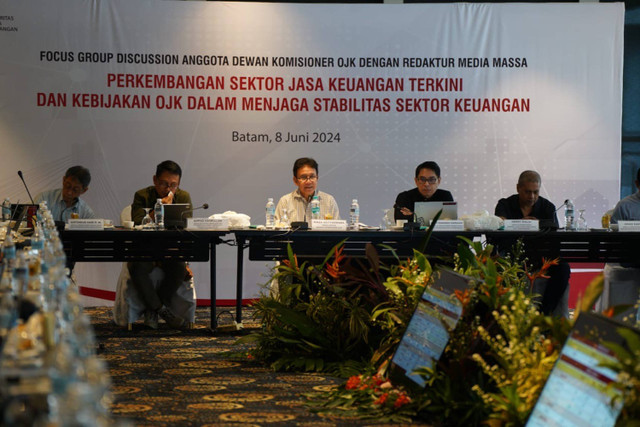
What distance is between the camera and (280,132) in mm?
7402

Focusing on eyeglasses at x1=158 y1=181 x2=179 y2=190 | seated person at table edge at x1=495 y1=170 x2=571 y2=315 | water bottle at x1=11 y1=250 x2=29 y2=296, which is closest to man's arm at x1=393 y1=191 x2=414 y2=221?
seated person at table edge at x1=495 y1=170 x2=571 y2=315

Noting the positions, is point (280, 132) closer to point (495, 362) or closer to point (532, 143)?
point (532, 143)

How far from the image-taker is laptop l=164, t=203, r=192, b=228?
5.54 metres

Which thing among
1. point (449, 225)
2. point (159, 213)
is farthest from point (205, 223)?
point (449, 225)

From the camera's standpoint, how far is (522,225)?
5672 millimetres

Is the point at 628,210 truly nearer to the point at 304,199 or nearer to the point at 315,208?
the point at 315,208

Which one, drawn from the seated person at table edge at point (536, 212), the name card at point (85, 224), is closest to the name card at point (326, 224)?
the seated person at table edge at point (536, 212)

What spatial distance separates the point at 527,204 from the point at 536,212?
90 millimetres

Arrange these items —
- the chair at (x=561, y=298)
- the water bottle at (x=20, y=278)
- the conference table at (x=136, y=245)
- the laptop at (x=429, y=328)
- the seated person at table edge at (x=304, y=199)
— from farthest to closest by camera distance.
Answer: the seated person at table edge at (x=304, y=199) → the chair at (x=561, y=298) → the conference table at (x=136, y=245) → the laptop at (x=429, y=328) → the water bottle at (x=20, y=278)

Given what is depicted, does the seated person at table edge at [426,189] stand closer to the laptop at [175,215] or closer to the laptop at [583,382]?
the laptop at [175,215]

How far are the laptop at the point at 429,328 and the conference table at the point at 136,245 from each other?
7.58 ft

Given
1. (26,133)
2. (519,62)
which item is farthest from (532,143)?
(26,133)

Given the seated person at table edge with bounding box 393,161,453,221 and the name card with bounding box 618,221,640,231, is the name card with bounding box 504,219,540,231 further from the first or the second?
the seated person at table edge with bounding box 393,161,453,221

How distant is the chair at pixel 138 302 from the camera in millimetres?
5758
